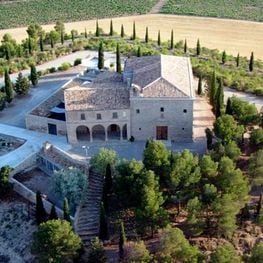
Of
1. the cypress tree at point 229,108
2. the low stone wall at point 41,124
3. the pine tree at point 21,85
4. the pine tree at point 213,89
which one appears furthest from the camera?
the pine tree at point 21,85

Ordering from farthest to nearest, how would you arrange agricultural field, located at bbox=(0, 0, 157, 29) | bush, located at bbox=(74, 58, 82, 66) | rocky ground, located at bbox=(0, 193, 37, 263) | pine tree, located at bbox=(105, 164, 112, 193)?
agricultural field, located at bbox=(0, 0, 157, 29) → bush, located at bbox=(74, 58, 82, 66) → pine tree, located at bbox=(105, 164, 112, 193) → rocky ground, located at bbox=(0, 193, 37, 263)

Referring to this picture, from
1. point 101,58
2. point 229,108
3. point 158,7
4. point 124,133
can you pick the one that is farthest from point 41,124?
point 158,7

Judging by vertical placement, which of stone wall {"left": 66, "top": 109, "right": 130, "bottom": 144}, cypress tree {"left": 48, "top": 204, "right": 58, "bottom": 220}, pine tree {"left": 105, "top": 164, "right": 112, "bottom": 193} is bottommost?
cypress tree {"left": 48, "top": 204, "right": 58, "bottom": 220}

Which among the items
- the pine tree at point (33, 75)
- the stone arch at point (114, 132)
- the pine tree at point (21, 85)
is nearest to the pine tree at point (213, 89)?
the stone arch at point (114, 132)

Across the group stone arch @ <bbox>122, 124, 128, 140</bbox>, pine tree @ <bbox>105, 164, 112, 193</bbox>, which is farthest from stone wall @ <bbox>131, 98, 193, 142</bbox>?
pine tree @ <bbox>105, 164, 112, 193</bbox>

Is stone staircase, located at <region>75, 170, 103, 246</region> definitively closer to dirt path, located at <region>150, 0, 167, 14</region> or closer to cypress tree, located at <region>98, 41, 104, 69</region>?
cypress tree, located at <region>98, 41, 104, 69</region>

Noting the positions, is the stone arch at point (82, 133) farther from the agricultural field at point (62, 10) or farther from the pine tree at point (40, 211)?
the agricultural field at point (62, 10)

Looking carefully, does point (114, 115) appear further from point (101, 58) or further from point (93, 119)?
point (101, 58)

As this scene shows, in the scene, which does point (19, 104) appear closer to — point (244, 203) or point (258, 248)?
point (244, 203)
